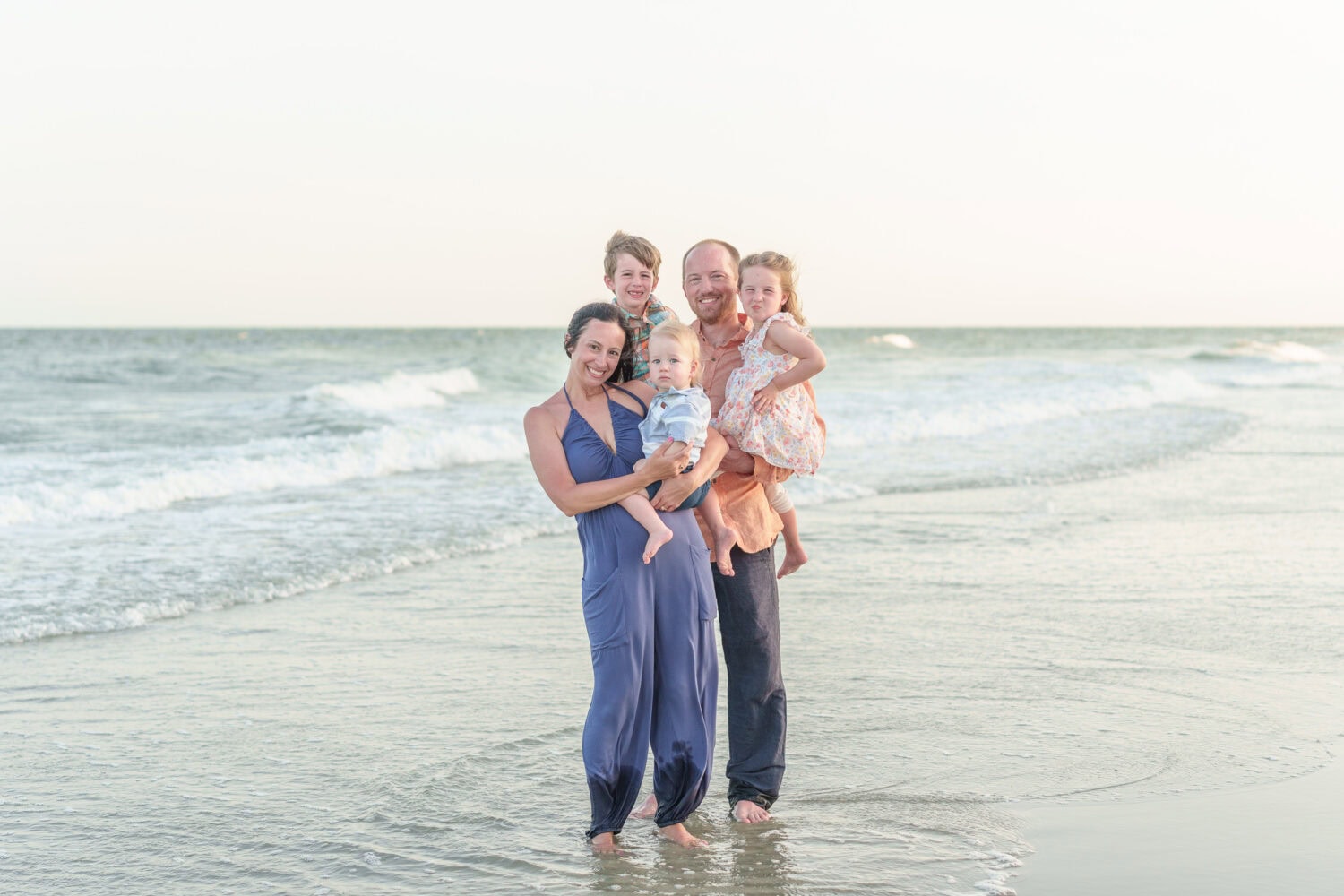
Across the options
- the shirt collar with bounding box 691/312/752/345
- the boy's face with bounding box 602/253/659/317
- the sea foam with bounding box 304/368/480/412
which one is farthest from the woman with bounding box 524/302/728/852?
the sea foam with bounding box 304/368/480/412

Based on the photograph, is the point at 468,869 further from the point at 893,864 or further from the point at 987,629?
the point at 987,629

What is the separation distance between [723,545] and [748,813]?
88cm

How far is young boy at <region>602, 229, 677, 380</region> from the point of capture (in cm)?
400

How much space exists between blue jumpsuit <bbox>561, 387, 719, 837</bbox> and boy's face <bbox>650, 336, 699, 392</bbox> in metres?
0.20

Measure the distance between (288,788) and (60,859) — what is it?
2.55ft

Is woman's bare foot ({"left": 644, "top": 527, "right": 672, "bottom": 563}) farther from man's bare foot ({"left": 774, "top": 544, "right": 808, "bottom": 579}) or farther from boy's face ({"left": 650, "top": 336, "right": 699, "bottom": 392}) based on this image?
man's bare foot ({"left": 774, "top": 544, "right": 808, "bottom": 579})

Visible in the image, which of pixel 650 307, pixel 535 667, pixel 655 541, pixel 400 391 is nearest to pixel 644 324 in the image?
pixel 650 307

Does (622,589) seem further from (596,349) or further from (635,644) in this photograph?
(596,349)

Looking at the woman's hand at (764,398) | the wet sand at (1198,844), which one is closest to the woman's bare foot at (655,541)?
the woman's hand at (764,398)

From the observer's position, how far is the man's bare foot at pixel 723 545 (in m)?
4.11

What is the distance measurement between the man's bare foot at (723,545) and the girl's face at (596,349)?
67 cm

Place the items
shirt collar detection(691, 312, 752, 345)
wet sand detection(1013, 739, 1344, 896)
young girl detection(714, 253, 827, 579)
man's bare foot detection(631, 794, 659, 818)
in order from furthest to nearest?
shirt collar detection(691, 312, 752, 345) < man's bare foot detection(631, 794, 659, 818) < young girl detection(714, 253, 827, 579) < wet sand detection(1013, 739, 1344, 896)

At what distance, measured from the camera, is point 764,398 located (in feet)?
13.6

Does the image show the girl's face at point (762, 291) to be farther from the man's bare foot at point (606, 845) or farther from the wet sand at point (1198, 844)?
the wet sand at point (1198, 844)
